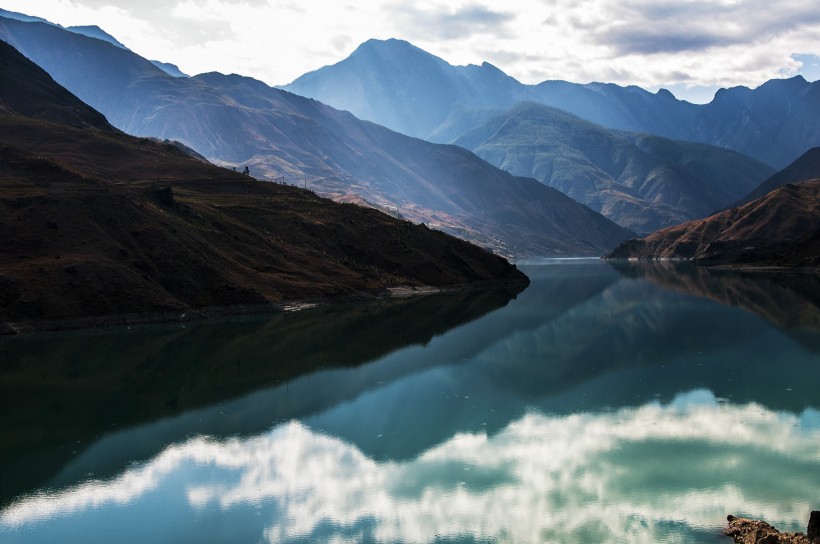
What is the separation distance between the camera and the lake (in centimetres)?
3581

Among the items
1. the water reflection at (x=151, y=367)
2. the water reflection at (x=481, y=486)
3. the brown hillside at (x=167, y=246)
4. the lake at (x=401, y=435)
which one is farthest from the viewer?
the brown hillside at (x=167, y=246)

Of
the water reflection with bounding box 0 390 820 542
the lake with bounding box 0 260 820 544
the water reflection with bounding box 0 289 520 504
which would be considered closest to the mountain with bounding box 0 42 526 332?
the water reflection with bounding box 0 289 520 504

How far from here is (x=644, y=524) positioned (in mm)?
34406

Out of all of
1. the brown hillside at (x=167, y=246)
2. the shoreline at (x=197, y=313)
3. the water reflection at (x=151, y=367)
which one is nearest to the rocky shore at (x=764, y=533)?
the water reflection at (x=151, y=367)

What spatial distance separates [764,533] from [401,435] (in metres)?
26.8

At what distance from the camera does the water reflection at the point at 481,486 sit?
34.8 metres

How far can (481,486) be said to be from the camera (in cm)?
4050

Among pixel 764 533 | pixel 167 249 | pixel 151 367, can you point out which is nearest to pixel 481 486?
pixel 764 533

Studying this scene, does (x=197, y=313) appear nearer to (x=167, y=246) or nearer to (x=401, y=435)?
(x=167, y=246)

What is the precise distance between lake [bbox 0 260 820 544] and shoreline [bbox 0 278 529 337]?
2704mm

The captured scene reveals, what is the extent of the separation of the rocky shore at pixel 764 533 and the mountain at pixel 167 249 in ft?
297

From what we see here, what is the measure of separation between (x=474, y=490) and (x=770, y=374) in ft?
153

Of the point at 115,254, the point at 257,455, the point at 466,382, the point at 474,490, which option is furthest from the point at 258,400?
the point at 115,254

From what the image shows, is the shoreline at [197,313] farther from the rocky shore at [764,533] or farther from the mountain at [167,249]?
the rocky shore at [764,533]
